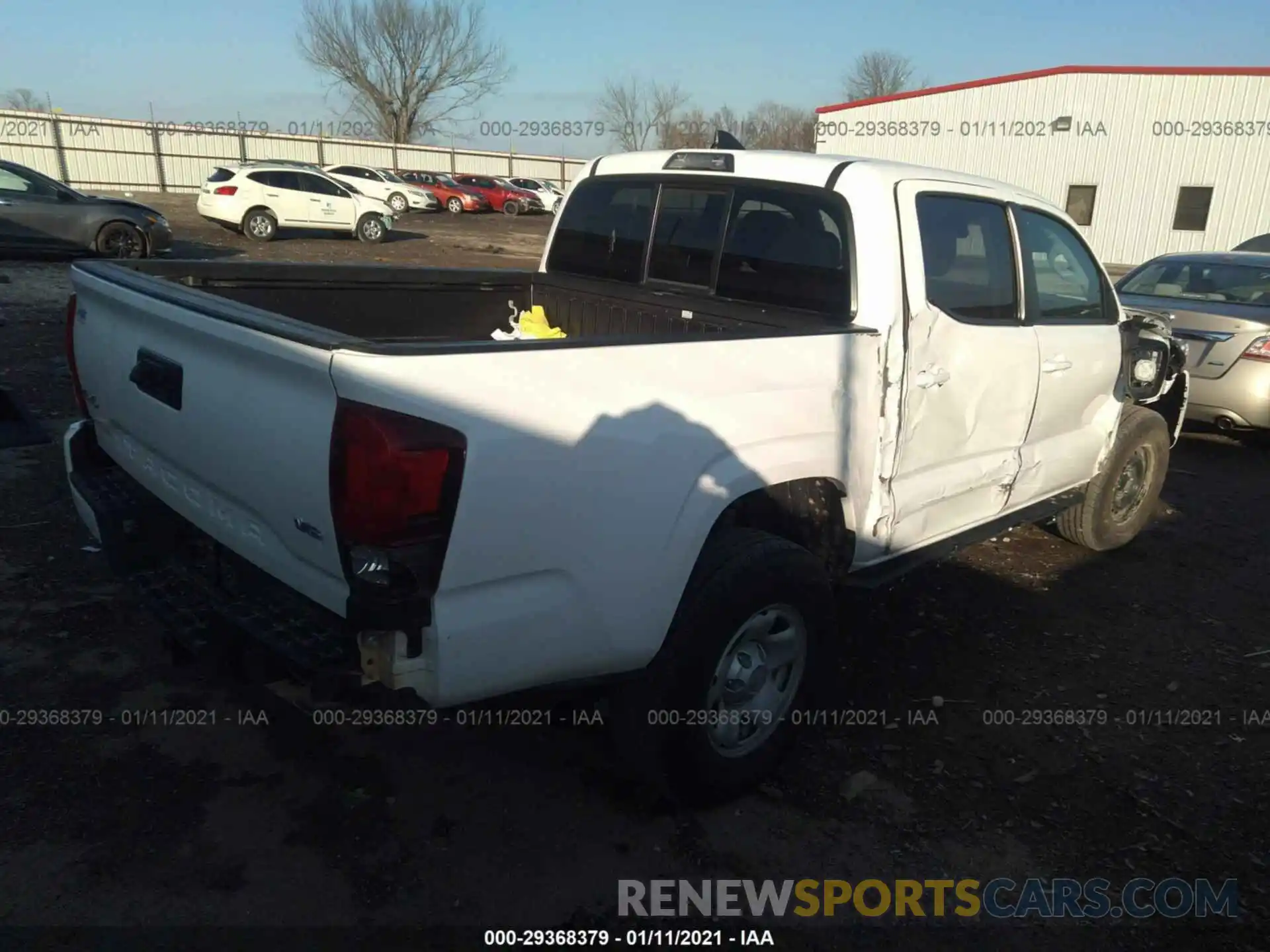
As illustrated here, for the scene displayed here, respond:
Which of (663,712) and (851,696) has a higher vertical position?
(663,712)

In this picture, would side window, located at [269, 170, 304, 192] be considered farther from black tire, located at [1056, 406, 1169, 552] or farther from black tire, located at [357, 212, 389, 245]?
black tire, located at [1056, 406, 1169, 552]

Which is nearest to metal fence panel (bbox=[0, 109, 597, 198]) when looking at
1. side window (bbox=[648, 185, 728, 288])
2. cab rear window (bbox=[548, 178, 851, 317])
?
cab rear window (bbox=[548, 178, 851, 317])

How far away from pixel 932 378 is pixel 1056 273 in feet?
4.67

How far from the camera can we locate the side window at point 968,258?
11.7ft

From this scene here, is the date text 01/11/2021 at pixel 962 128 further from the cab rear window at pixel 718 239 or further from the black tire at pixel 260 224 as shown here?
the cab rear window at pixel 718 239

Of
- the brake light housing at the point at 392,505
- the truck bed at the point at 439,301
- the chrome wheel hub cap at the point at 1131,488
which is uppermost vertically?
the truck bed at the point at 439,301

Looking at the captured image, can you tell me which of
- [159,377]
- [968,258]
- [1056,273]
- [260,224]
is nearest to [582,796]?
[159,377]

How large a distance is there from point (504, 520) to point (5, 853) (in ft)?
6.02

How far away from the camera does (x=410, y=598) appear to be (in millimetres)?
2152

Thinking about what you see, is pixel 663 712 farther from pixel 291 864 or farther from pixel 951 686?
pixel 951 686

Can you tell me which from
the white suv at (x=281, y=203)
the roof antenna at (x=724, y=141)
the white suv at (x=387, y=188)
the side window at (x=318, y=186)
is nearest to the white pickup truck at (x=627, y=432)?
the roof antenna at (x=724, y=141)

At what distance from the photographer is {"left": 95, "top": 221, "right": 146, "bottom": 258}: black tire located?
1486cm

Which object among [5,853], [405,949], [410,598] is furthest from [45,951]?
[410,598]

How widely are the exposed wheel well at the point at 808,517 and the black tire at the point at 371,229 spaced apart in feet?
71.8
